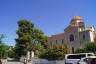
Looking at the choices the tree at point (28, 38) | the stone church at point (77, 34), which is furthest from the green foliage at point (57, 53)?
the stone church at point (77, 34)

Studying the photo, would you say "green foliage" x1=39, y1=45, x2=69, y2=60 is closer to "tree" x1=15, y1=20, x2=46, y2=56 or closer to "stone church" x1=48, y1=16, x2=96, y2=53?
"tree" x1=15, y1=20, x2=46, y2=56

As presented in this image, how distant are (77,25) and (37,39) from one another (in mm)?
12920

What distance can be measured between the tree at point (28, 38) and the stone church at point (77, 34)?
289 inches

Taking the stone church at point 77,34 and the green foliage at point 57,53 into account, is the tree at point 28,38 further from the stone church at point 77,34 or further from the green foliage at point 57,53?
the green foliage at point 57,53

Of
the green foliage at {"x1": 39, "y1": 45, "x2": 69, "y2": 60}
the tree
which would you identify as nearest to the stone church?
the tree

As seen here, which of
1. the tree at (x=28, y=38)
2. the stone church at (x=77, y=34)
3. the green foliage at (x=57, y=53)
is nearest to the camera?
the green foliage at (x=57, y=53)

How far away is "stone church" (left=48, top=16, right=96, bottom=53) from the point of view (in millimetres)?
55766

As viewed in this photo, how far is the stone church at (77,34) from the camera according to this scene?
55.8 m

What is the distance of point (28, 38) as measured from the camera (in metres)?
55.9

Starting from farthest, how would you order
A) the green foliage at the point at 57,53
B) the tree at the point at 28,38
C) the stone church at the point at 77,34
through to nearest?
the tree at the point at 28,38 → the stone church at the point at 77,34 → the green foliage at the point at 57,53

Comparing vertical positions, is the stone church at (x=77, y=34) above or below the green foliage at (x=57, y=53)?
above

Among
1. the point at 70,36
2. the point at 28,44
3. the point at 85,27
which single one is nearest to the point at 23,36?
the point at 28,44

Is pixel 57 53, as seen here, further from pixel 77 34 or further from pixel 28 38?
pixel 77 34

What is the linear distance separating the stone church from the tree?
735cm
